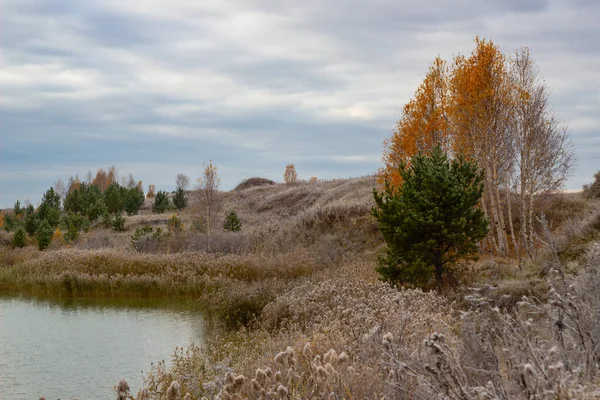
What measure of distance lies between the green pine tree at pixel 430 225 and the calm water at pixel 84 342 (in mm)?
4845

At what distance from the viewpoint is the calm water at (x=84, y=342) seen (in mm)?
8977

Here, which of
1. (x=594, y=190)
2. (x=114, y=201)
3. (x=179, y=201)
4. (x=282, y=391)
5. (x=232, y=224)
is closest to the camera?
(x=282, y=391)

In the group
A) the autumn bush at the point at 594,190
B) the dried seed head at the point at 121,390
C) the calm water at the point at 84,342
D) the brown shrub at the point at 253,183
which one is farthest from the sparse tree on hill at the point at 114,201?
the dried seed head at the point at 121,390

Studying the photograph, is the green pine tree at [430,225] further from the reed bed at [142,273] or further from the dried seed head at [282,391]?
the dried seed head at [282,391]

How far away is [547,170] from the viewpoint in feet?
71.9

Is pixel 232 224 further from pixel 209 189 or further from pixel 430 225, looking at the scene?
pixel 430 225

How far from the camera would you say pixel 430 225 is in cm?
1296

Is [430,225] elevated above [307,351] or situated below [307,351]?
above

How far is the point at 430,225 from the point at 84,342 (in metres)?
7.74

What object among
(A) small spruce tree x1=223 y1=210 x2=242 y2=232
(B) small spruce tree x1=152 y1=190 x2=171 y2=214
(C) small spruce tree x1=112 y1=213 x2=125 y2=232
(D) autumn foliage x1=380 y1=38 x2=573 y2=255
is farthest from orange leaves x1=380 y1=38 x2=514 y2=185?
(B) small spruce tree x1=152 y1=190 x2=171 y2=214

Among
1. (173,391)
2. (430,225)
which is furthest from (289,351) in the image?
(430,225)

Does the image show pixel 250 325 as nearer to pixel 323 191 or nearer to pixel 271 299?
pixel 271 299

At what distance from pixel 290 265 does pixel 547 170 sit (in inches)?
419

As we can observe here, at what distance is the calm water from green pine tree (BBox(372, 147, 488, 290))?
15.9 feet
